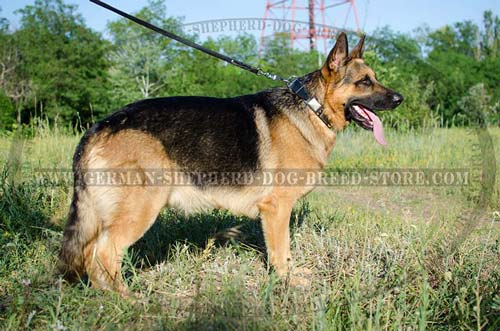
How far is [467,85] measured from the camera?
19.7 m

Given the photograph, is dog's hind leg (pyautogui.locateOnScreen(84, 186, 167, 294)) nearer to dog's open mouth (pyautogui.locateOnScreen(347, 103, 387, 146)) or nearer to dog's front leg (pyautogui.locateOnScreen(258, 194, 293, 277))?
dog's front leg (pyautogui.locateOnScreen(258, 194, 293, 277))

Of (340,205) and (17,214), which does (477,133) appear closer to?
(340,205)

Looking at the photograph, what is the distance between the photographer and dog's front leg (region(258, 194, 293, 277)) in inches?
146

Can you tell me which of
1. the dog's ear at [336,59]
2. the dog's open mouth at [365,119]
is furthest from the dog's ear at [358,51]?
the dog's open mouth at [365,119]

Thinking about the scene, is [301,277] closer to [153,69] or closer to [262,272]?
A: [262,272]

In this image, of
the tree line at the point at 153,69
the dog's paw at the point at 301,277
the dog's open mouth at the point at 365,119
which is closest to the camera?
the dog's paw at the point at 301,277

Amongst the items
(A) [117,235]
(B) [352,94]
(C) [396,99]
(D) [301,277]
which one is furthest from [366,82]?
(A) [117,235]

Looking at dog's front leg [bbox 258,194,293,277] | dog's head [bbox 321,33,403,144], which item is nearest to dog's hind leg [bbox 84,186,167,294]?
dog's front leg [bbox 258,194,293,277]

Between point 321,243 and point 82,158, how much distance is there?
2.18m

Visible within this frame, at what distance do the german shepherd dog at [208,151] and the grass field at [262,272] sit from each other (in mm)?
277

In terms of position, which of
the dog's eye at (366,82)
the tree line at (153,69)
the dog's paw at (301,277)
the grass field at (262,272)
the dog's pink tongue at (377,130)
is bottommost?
the dog's paw at (301,277)

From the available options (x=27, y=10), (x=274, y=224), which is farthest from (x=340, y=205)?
(x=27, y=10)

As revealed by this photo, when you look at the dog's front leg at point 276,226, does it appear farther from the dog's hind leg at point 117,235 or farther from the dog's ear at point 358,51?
the dog's ear at point 358,51

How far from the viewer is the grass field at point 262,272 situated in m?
2.59
